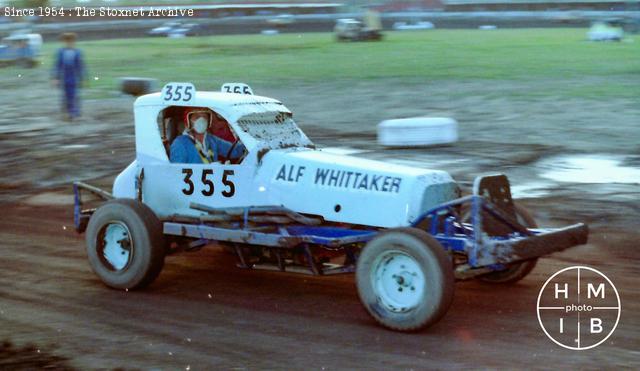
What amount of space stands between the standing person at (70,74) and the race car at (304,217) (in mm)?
10378

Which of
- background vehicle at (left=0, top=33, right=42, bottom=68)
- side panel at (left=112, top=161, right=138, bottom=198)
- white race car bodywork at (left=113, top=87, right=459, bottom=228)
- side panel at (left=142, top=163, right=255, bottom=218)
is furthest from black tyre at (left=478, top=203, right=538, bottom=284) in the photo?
background vehicle at (left=0, top=33, right=42, bottom=68)

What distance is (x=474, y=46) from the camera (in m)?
34.0

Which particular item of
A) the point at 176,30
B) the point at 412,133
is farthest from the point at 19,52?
the point at 412,133

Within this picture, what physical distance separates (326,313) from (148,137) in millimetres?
2263

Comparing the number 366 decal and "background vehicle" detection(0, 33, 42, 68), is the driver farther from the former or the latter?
"background vehicle" detection(0, 33, 42, 68)

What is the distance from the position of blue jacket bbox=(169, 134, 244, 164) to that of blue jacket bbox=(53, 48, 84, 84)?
10.8 m

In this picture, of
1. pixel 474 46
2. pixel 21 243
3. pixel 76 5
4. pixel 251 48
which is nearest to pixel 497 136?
pixel 21 243

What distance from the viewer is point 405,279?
6707 millimetres

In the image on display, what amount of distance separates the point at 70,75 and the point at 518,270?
41.4 ft

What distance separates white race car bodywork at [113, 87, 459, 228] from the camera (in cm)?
715

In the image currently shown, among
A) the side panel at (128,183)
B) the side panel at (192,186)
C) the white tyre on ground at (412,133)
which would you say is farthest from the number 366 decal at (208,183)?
the white tyre on ground at (412,133)

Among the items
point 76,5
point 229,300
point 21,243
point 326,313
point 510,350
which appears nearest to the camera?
point 510,350

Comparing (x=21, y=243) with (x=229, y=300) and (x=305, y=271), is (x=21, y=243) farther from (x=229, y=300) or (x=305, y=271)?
(x=305, y=271)

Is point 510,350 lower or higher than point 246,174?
lower
